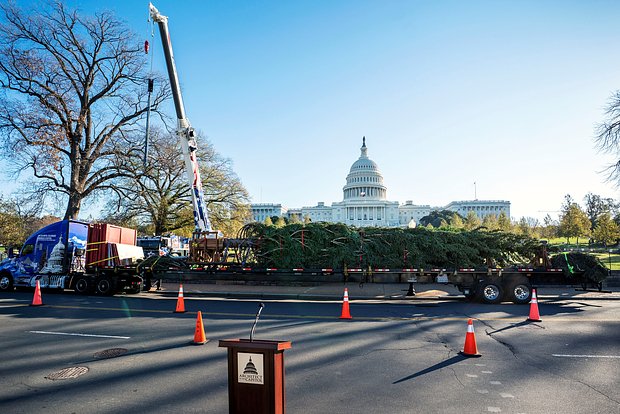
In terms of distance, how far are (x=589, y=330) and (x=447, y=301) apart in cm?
617

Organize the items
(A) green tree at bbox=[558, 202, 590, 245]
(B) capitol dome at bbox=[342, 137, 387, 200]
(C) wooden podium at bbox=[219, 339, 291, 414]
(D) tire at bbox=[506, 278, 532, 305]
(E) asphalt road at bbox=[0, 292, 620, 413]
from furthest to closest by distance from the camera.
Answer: (B) capitol dome at bbox=[342, 137, 387, 200] → (A) green tree at bbox=[558, 202, 590, 245] → (D) tire at bbox=[506, 278, 532, 305] → (E) asphalt road at bbox=[0, 292, 620, 413] → (C) wooden podium at bbox=[219, 339, 291, 414]

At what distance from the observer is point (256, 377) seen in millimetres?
3326

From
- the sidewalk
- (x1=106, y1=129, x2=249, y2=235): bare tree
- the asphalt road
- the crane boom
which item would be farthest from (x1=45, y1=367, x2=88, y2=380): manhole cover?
(x1=106, y1=129, x2=249, y2=235): bare tree

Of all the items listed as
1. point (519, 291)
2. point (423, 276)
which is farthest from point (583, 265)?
point (423, 276)

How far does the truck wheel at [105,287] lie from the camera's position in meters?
16.4

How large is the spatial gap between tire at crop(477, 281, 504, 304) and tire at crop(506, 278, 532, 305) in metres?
0.33

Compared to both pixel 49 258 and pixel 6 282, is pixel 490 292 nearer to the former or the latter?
pixel 49 258

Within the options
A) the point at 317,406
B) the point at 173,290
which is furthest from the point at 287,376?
the point at 173,290

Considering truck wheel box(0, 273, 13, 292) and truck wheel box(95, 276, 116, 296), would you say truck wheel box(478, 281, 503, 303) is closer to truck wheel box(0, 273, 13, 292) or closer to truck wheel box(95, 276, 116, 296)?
truck wheel box(95, 276, 116, 296)

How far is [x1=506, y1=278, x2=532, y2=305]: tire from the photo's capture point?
14.2 m

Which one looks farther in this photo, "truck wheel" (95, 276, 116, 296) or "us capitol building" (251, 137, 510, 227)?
"us capitol building" (251, 137, 510, 227)

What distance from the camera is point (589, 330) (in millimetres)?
9516

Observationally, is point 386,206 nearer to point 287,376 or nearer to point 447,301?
point 447,301

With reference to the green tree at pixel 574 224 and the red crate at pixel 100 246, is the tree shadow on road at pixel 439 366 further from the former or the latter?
the green tree at pixel 574 224
